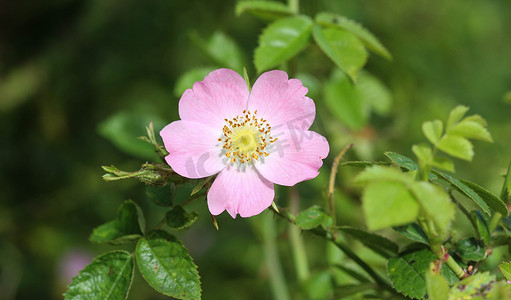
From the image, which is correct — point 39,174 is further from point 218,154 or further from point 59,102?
point 218,154

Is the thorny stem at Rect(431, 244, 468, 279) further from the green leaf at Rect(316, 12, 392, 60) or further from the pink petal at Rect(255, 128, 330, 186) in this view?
the green leaf at Rect(316, 12, 392, 60)

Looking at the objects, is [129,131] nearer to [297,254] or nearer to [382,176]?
[297,254]

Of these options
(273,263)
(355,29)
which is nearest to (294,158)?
(355,29)

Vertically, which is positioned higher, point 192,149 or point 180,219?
point 192,149

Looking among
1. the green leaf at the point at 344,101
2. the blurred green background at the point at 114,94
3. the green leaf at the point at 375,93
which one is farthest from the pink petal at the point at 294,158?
the blurred green background at the point at 114,94

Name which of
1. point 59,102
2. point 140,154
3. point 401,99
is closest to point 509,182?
point 140,154
